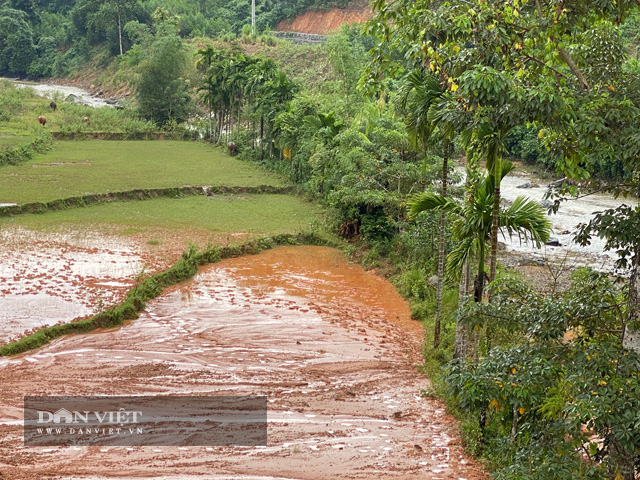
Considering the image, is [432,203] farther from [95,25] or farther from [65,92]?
[95,25]

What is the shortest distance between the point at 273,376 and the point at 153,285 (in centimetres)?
599

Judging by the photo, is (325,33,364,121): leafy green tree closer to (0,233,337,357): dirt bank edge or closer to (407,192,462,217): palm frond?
(0,233,337,357): dirt bank edge

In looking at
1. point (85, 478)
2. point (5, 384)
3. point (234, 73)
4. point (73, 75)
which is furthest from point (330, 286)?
point (73, 75)

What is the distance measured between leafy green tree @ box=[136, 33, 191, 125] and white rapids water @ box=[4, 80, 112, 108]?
36.8ft

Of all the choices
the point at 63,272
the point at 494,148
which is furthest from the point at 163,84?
the point at 494,148

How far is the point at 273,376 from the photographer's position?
12352 mm

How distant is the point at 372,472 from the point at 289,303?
8.33 m

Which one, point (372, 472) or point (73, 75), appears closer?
point (372, 472)

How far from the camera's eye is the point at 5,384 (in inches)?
446

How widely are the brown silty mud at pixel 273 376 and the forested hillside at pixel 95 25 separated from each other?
54.9 meters

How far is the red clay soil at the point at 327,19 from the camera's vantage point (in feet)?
222

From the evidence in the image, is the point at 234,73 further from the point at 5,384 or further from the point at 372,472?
the point at 372,472

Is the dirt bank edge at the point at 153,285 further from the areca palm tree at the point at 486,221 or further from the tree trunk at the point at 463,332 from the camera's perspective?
the areca palm tree at the point at 486,221

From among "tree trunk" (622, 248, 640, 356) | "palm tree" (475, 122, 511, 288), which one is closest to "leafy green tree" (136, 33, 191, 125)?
"palm tree" (475, 122, 511, 288)
